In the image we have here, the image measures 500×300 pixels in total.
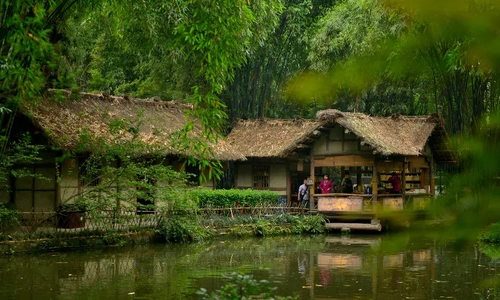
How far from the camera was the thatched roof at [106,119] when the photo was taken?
19.3 meters

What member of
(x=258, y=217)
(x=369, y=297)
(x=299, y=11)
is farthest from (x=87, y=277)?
(x=299, y=11)

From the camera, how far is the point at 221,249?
1934cm

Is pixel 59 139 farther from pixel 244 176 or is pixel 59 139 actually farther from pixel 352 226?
pixel 244 176

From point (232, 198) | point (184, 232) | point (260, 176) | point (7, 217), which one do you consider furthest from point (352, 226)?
point (7, 217)

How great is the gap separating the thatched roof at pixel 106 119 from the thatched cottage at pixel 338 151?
251 centimetres

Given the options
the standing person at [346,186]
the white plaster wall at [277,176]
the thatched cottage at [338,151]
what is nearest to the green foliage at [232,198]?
the thatched cottage at [338,151]

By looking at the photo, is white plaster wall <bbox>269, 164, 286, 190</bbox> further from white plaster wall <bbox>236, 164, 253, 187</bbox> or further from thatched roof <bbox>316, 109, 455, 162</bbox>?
thatched roof <bbox>316, 109, 455, 162</bbox>

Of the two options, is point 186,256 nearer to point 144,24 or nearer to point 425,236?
point 144,24

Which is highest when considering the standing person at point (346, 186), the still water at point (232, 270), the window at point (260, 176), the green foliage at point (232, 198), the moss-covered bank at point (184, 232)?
the window at point (260, 176)

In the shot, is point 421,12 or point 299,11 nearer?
point 421,12

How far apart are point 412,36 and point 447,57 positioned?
0.10m

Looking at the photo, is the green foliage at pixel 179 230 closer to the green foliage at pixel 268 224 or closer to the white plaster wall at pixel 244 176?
the green foliage at pixel 268 224

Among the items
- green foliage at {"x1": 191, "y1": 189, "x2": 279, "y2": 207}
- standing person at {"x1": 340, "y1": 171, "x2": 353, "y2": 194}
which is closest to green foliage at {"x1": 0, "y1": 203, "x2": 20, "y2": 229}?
green foliage at {"x1": 191, "y1": 189, "x2": 279, "y2": 207}

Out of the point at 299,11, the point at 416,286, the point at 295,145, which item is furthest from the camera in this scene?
the point at 299,11
